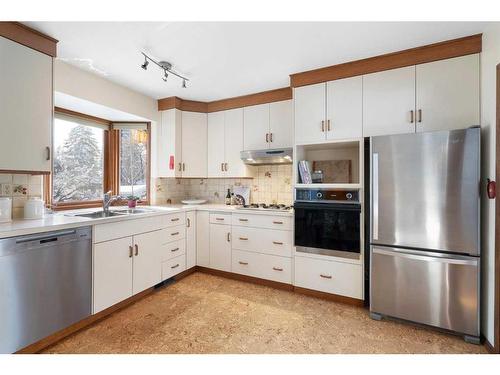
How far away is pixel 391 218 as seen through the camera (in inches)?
78.7

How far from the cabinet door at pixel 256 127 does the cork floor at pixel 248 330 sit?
1.81 meters

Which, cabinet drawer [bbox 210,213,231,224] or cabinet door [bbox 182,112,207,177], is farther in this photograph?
cabinet door [bbox 182,112,207,177]

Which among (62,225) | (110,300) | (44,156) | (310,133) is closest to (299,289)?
(310,133)

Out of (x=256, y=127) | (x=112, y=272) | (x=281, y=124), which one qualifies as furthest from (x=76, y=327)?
(x=281, y=124)

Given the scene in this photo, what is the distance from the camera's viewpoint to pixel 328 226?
94.9 inches

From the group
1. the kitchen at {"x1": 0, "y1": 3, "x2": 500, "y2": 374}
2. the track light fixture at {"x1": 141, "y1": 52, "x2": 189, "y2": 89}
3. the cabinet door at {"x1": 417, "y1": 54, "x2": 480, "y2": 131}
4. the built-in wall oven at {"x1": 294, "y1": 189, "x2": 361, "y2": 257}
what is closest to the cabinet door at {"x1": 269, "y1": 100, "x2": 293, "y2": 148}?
the kitchen at {"x1": 0, "y1": 3, "x2": 500, "y2": 374}

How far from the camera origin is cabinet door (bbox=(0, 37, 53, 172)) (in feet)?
5.62

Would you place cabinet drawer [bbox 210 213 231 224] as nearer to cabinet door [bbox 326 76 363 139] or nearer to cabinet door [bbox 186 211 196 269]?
cabinet door [bbox 186 211 196 269]

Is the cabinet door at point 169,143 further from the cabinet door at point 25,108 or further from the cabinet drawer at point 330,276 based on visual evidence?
the cabinet drawer at point 330,276

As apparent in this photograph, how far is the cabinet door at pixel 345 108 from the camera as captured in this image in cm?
229

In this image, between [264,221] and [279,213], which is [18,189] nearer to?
[264,221]

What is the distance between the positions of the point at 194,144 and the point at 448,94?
2.82m

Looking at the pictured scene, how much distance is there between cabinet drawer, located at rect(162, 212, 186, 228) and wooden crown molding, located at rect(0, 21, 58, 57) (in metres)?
1.75

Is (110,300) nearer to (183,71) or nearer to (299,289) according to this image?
(299,289)
